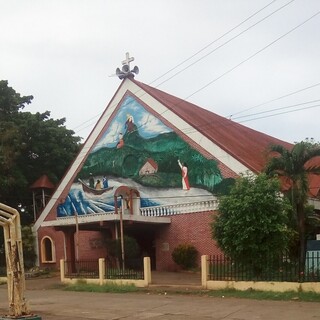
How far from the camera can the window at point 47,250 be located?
101 ft

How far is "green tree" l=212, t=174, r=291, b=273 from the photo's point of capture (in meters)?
16.6

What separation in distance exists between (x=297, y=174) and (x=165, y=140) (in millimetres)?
9834

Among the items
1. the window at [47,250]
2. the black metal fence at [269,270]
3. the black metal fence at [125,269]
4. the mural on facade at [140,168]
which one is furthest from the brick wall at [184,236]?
the window at [47,250]

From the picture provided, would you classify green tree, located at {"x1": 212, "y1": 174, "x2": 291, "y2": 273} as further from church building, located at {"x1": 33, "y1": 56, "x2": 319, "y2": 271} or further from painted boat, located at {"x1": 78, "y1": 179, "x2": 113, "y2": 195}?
painted boat, located at {"x1": 78, "y1": 179, "x2": 113, "y2": 195}

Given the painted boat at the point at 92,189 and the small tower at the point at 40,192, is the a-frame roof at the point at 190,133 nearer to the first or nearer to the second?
the painted boat at the point at 92,189

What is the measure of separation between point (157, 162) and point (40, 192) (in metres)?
9.96

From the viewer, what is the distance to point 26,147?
106ft

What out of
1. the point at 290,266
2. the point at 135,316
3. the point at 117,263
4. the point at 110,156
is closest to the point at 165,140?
the point at 110,156

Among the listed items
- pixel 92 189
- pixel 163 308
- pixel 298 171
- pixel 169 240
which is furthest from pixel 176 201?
pixel 163 308

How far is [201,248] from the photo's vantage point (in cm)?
2436

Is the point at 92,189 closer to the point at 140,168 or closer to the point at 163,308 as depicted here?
the point at 140,168

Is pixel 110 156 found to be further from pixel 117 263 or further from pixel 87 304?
pixel 87 304

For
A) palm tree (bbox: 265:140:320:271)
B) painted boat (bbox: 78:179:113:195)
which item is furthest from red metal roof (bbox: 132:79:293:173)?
painted boat (bbox: 78:179:113:195)

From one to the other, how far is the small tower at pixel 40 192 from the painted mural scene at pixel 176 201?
9cm
